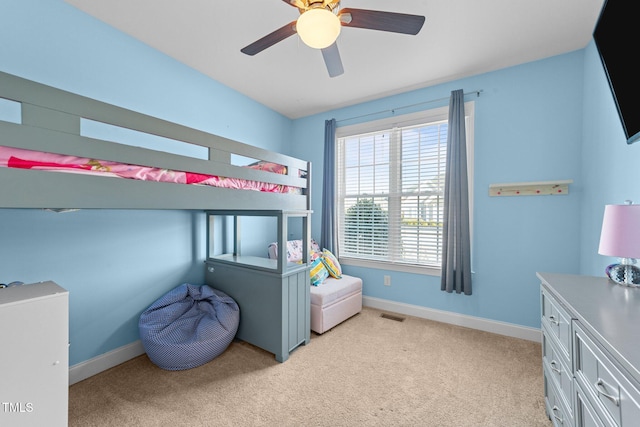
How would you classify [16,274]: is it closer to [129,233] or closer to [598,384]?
[129,233]

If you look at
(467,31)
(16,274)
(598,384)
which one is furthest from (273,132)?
(598,384)

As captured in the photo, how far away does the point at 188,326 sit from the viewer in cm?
210

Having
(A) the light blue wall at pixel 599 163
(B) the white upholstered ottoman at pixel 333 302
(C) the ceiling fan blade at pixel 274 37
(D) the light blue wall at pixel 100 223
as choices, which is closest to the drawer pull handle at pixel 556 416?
(A) the light blue wall at pixel 599 163

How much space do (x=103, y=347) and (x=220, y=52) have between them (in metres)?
2.54

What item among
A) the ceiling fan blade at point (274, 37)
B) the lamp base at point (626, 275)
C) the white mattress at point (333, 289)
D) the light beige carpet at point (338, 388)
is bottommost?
the light beige carpet at point (338, 388)

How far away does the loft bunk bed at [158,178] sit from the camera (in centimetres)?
94

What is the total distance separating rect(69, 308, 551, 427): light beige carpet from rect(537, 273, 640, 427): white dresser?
390 mm

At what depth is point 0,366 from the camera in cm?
102

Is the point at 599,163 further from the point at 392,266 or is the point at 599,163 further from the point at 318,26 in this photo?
the point at 318,26

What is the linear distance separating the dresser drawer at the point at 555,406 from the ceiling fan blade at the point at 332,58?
219cm

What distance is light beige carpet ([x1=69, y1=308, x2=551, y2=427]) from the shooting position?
60.0 inches

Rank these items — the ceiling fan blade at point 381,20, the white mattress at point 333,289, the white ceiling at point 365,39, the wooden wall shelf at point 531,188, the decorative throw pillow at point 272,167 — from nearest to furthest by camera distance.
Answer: the ceiling fan blade at point 381,20
the white ceiling at point 365,39
the decorative throw pillow at point 272,167
the wooden wall shelf at point 531,188
the white mattress at point 333,289

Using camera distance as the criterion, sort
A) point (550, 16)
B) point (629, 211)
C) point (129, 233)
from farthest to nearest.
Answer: point (129, 233) < point (550, 16) < point (629, 211)

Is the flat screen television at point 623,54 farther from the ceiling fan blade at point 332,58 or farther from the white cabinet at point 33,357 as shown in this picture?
the white cabinet at point 33,357
